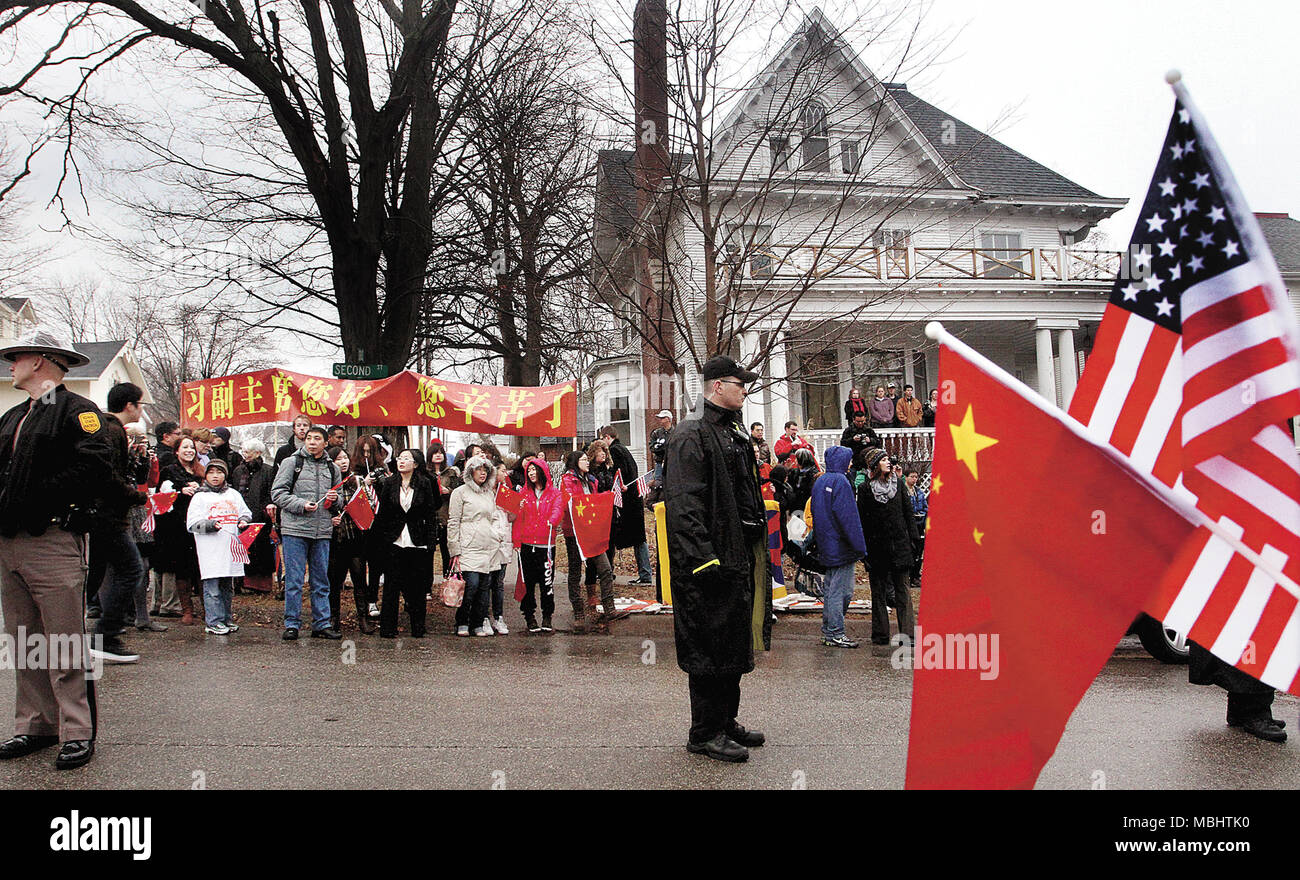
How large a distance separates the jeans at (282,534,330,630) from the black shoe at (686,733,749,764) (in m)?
5.05

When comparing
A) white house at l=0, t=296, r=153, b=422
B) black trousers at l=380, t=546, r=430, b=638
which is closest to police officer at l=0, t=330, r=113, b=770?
black trousers at l=380, t=546, r=430, b=638

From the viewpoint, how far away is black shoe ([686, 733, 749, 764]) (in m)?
4.96

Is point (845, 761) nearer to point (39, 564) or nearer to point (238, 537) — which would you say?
point (39, 564)

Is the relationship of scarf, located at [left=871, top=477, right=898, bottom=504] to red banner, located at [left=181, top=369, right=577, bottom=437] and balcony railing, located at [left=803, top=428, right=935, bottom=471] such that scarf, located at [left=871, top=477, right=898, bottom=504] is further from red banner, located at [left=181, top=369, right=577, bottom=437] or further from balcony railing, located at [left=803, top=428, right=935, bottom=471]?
balcony railing, located at [left=803, top=428, right=935, bottom=471]

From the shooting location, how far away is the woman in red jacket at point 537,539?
9523 millimetres

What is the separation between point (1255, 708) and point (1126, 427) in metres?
4.05

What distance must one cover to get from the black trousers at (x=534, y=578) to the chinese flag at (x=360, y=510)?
1535mm

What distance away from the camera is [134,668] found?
732cm

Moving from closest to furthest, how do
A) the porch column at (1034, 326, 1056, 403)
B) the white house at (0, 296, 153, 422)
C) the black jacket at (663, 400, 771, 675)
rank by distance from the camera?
the black jacket at (663, 400, 771, 675) < the porch column at (1034, 326, 1056, 403) < the white house at (0, 296, 153, 422)

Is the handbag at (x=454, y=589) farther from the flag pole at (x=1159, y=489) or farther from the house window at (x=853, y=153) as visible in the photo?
the flag pole at (x=1159, y=489)

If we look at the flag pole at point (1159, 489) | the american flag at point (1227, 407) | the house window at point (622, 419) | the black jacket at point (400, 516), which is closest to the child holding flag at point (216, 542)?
the black jacket at point (400, 516)

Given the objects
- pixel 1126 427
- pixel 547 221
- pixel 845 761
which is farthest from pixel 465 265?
pixel 1126 427

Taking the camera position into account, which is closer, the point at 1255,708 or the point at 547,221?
the point at 1255,708
